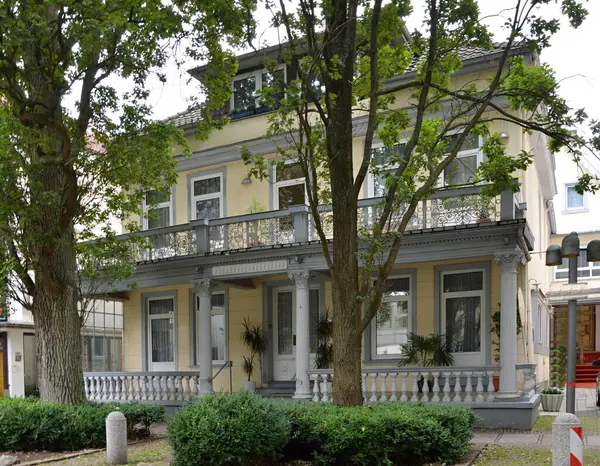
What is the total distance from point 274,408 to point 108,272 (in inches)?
289

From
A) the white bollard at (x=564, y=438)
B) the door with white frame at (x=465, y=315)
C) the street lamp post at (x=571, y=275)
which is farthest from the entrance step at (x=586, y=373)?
the white bollard at (x=564, y=438)

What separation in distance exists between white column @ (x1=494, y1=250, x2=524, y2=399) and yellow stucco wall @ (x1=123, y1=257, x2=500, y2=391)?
1.53 meters

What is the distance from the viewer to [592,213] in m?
33.3

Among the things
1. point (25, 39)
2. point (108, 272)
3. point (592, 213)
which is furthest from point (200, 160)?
point (592, 213)

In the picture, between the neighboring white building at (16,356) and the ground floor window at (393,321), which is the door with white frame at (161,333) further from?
the neighboring white building at (16,356)

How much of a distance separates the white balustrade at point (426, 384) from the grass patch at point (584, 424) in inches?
31.7

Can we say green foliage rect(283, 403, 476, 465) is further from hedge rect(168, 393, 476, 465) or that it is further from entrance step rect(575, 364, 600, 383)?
entrance step rect(575, 364, 600, 383)

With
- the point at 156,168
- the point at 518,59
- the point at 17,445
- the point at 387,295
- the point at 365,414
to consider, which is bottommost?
the point at 17,445

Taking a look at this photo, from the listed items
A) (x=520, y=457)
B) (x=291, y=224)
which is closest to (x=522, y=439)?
(x=520, y=457)

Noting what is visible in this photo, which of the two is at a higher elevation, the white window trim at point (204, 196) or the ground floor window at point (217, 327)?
the white window trim at point (204, 196)

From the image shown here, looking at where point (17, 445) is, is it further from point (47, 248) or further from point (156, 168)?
point (156, 168)

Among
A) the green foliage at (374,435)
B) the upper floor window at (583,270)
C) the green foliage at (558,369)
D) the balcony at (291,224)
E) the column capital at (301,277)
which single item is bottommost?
the green foliage at (558,369)

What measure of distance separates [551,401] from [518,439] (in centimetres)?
483

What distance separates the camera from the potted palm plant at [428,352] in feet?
50.6
